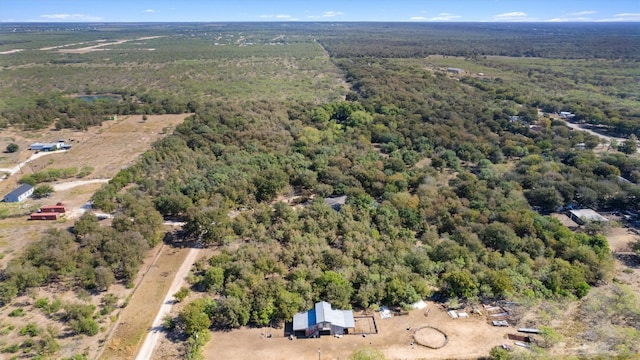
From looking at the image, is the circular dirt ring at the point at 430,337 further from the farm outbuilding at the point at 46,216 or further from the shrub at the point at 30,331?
the farm outbuilding at the point at 46,216

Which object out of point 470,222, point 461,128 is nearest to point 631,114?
point 461,128

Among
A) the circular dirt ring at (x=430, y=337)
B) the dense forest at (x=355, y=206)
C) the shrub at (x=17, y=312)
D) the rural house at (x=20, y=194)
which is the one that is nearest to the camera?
the circular dirt ring at (x=430, y=337)

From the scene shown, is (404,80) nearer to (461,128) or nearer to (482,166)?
(461,128)

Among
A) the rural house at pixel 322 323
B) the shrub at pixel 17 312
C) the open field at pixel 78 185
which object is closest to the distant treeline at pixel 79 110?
the open field at pixel 78 185

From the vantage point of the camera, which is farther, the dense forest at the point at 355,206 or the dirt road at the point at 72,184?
the dirt road at the point at 72,184

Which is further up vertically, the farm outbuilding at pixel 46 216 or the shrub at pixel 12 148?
the shrub at pixel 12 148

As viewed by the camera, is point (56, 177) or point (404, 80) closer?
point (56, 177)

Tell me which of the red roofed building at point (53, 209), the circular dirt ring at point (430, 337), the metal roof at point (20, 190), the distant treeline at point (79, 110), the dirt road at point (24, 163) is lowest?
the circular dirt ring at point (430, 337)
